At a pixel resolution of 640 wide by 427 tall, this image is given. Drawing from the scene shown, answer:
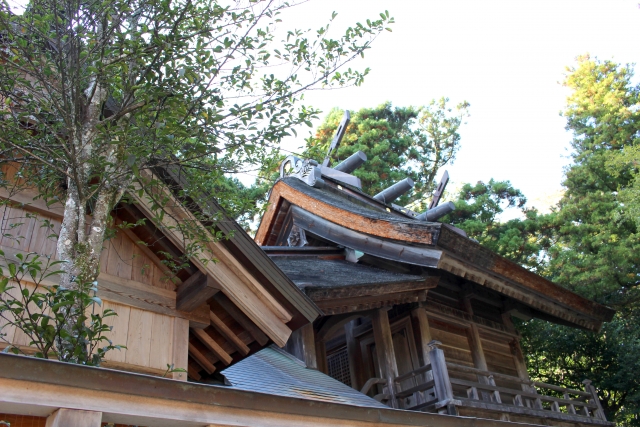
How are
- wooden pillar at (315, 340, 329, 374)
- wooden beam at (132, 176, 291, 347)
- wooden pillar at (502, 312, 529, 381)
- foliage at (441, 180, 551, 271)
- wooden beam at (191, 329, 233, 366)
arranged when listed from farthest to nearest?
1. foliage at (441, 180, 551, 271)
2. wooden pillar at (502, 312, 529, 381)
3. wooden pillar at (315, 340, 329, 374)
4. wooden beam at (191, 329, 233, 366)
5. wooden beam at (132, 176, 291, 347)

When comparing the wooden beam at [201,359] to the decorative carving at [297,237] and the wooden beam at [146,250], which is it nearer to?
the wooden beam at [146,250]

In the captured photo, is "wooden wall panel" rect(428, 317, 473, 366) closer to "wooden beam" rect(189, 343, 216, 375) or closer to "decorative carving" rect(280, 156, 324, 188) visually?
"decorative carving" rect(280, 156, 324, 188)

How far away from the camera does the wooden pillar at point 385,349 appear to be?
8.07 meters

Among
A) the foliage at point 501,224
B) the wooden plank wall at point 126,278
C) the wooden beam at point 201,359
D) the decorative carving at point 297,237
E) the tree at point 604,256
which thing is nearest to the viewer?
the wooden plank wall at point 126,278

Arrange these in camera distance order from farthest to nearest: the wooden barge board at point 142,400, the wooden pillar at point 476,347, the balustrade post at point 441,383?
the wooden pillar at point 476,347 < the balustrade post at point 441,383 < the wooden barge board at point 142,400

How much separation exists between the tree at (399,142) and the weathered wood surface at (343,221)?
986cm

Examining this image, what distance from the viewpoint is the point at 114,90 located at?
398 cm

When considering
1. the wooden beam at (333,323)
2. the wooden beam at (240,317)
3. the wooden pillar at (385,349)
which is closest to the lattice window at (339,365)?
the wooden beam at (333,323)

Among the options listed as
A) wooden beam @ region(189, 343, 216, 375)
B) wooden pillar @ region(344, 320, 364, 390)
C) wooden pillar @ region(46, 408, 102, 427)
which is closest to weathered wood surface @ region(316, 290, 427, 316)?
wooden pillar @ region(344, 320, 364, 390)

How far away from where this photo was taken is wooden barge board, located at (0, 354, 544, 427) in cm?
251

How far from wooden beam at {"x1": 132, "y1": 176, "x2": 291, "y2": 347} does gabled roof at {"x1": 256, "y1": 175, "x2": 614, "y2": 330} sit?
13.2 feet

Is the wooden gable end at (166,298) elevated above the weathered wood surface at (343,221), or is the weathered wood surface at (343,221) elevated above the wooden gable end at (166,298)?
the weathered wood surface at (343,221)

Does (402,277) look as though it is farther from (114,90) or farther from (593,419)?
(114,90)

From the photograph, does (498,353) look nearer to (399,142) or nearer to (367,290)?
(367,290)
